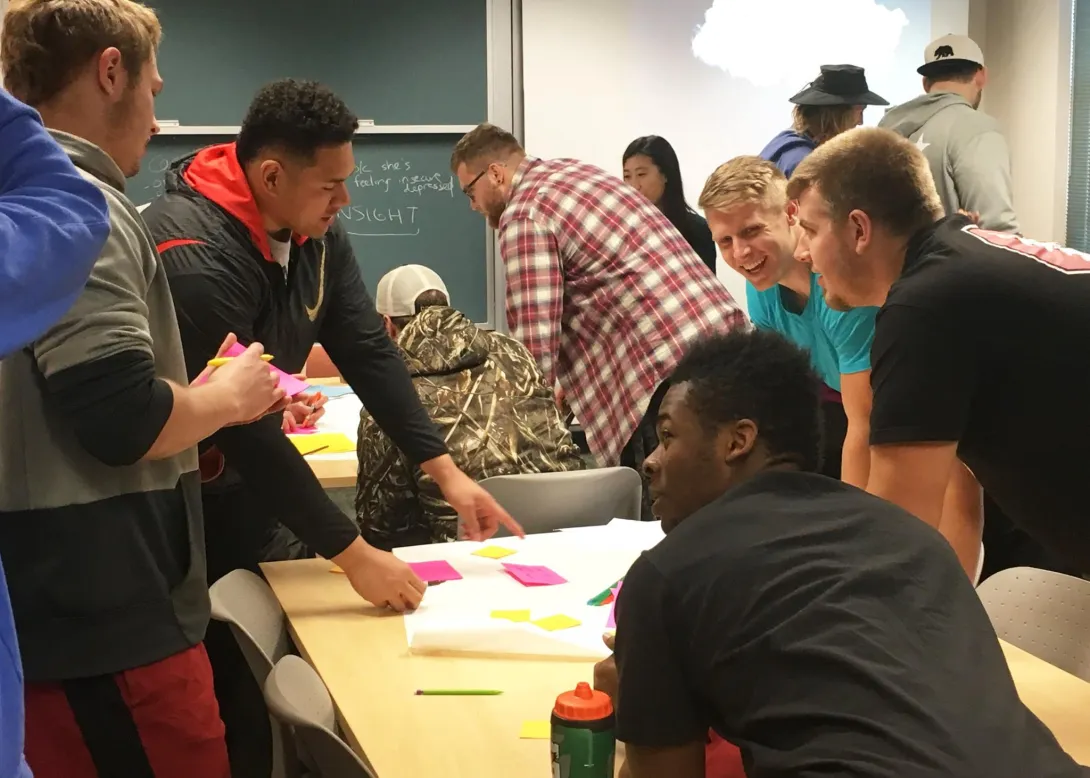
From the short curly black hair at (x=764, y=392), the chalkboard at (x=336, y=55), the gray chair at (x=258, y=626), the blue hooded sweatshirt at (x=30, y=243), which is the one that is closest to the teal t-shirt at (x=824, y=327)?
the short curly black hair at (x=764, y=392)

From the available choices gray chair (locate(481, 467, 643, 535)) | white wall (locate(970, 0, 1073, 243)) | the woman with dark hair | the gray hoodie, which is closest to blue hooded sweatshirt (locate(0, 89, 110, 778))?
gray chair (locate(481, 467, 643, 535))

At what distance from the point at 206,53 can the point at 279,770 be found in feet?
13.3

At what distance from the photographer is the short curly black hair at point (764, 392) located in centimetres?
131

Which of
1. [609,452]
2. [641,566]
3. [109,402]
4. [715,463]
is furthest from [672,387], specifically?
[609,452]

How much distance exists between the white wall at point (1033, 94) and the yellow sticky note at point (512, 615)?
15.4 ft

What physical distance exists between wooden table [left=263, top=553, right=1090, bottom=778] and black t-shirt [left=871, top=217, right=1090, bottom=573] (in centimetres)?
32

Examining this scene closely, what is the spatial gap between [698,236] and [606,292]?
5.50 ft

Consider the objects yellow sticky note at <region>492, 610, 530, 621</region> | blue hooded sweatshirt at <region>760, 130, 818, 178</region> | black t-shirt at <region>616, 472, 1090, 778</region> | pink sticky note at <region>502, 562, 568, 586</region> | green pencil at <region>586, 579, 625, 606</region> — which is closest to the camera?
black t-shirt at <region>616, 472, 1090, 778</region>

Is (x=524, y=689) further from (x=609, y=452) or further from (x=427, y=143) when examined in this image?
(x=427, y=143)

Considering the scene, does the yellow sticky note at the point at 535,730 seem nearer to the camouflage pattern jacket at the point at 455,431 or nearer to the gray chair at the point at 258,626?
the gray chair at the point at 258,626

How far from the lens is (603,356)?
3.58 meters

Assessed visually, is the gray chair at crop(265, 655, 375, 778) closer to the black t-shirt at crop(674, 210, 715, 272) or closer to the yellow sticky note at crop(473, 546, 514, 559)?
the yellow sticky note at crop(473, 546, 514, 559)

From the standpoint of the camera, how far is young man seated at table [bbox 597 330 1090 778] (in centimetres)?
104

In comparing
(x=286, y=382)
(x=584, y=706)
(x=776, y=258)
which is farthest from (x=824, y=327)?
(x=584, y=706)
